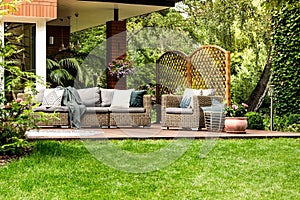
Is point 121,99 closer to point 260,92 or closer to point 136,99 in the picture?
point 136,99

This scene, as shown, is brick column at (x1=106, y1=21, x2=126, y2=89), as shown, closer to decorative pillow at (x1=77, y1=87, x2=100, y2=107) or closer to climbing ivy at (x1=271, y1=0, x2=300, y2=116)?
decorative pillow at (x1=77, y1=87, x2=100, y2=107)

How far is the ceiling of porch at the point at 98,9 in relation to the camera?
13859 millimetres

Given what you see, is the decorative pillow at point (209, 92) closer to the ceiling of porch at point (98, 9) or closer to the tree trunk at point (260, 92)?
the ceiling of porch at point (98, 9)

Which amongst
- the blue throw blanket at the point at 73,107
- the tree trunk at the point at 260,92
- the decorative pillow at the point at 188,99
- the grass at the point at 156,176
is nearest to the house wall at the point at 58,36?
the blue throw blanket at the point at 73,107

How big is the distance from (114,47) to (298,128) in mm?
5368

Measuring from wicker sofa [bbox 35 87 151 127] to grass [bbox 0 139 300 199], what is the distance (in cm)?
282

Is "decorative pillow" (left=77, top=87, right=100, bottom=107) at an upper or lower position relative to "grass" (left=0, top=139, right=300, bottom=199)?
upper

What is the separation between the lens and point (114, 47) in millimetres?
14914

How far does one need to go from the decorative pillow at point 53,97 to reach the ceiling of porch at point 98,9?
311 centimetres

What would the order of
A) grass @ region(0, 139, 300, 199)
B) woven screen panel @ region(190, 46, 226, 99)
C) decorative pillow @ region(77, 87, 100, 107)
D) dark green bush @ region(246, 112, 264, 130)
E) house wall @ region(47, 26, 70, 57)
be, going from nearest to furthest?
grass @ region(0, 139, 300, 199)
decorative pillow @ region(77, 87, 100, 107)
dark green bush @ region(246, 112, 264, 130)
woven screen panel @ region(190, 46, 226, 99)
house wall @ region(47, 26, 70, 57)

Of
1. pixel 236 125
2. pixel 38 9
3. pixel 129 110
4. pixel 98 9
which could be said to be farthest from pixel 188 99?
pixel 98 9

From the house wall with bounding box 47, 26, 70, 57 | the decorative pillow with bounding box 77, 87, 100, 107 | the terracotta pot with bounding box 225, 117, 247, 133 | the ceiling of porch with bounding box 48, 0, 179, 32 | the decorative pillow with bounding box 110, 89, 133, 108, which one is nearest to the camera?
the terracotta pot with bounding box 225, 117, 247, 133

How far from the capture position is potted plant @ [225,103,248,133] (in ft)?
34.2

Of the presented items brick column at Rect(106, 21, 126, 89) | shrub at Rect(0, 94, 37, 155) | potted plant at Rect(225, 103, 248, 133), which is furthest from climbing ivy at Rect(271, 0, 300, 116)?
shrub at Rect(0, 94, 37, 155)
